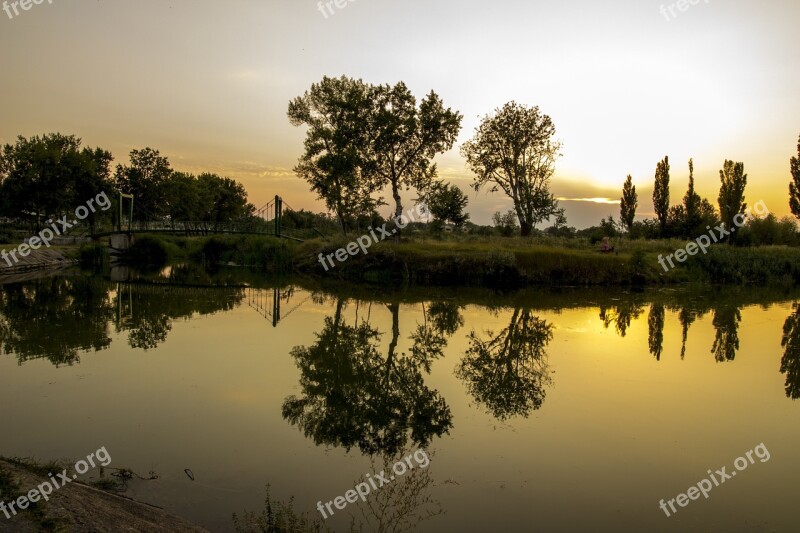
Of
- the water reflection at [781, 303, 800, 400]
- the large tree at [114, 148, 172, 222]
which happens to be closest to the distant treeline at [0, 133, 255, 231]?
the large tree at [114, 148, 172, 222]

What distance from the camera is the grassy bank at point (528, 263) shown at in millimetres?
29703

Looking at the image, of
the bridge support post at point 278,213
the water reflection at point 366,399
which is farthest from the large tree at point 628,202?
the water reflection at point 366,399

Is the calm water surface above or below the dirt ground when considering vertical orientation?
below

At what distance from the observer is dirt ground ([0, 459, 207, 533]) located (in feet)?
12.0

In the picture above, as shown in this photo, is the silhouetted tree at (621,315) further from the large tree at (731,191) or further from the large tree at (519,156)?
the large tree at (731,191)

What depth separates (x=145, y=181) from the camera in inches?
2803

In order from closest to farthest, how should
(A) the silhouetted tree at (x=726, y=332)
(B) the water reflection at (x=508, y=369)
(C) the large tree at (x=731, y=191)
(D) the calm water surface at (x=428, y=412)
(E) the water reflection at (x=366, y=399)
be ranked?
(D) the calm water surface at (x=428, y=412) → (E) the water reflection at (x=366, y=399) → (B) the water reflection at (x=508, y=369) → (A) the silhouetted tree at (x=726, y=332) → (C) the large tree at (x=731, y=191)

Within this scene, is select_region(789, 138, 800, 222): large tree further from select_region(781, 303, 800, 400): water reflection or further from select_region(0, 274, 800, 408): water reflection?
select_region(781, 303, 800, 400): water reflection

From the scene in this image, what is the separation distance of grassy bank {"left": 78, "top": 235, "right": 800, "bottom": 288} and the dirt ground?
24889mm

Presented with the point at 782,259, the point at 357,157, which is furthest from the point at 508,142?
the point at 782,259

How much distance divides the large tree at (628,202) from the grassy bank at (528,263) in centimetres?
2765

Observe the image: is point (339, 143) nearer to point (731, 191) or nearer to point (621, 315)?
point (621, 315)

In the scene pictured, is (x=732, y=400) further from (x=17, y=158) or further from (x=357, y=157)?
(x=17, y=158)

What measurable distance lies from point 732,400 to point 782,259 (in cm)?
3538
